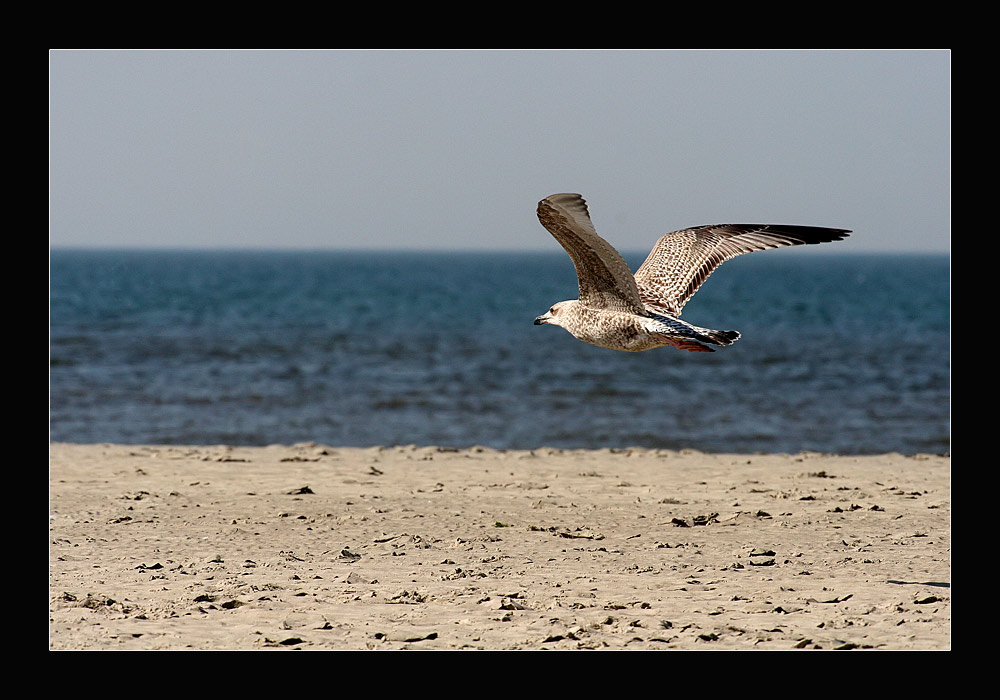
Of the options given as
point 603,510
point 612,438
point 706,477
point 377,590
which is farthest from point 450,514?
point 612,438

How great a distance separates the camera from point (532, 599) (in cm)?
608

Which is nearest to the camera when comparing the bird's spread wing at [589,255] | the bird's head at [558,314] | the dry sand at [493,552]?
the dry sand at [493,552]

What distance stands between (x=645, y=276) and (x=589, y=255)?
4.16 ft

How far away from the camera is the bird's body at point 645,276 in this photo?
20.4ft

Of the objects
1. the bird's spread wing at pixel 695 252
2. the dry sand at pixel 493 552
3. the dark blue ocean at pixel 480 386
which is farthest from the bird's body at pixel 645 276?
the dark blue ocean at pixel 480 386

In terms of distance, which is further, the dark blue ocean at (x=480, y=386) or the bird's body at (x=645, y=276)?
the dark blue ocean at (x=480, y=386)

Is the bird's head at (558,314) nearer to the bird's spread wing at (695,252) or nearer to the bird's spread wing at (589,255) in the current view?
the bird's spread wing at (589,255)

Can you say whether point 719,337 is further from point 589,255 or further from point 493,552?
point 493,552

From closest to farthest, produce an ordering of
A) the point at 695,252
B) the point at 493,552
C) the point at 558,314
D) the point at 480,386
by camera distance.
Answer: the point at 558,314 → the point at 493,552 → the point at 695,252 → the point at 480,386

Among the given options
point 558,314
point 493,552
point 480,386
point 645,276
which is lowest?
point 493,552

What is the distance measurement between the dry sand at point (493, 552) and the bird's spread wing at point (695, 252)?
67.8 inches

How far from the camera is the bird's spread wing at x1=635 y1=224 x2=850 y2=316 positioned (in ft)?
24.9

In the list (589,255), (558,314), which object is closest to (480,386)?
(558,314)

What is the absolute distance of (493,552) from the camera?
7281 millimetres
